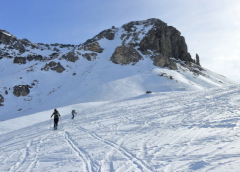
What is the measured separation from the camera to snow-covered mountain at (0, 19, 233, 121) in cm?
3127

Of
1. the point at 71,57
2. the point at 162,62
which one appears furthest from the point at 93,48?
the point at 162,62

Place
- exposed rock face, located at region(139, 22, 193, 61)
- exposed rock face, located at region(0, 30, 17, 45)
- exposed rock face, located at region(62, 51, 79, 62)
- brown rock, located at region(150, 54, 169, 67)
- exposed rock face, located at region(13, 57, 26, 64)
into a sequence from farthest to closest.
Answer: exposed rock face, located at region(0, 30, 17, 45)
exposed rock face, located at region(139, 22, 193, 61)
exposed rock face, located at region(13, 57, 26, 64)
exposed rock face, located at region(62, 51, 79, 62)
brown rock, located at region(150, 54, 169, 67)

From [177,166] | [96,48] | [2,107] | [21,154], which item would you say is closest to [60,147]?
[21,154]

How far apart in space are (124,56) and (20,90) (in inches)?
1034

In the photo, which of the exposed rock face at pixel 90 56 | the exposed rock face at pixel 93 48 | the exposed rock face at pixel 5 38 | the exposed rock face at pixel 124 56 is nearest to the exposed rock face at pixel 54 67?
the exposed rock face at pixel 90 56

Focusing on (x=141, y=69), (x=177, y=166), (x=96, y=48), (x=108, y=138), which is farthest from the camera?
(x=96, y=48)

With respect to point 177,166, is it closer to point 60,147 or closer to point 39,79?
point 60,147

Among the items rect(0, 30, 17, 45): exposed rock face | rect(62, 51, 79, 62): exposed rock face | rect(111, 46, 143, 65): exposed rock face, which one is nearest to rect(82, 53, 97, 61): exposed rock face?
rect(62, 51, 79, 62): exposed rock face

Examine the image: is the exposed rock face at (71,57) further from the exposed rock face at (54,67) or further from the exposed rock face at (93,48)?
the exposed rock face at (93,48)

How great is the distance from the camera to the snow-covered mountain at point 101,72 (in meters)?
31.3

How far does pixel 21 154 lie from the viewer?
7.00m

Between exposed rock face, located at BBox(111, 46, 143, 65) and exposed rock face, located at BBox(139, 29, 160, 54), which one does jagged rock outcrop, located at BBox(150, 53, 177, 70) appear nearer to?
exposed rock face, located at BBox(111, 46, 143, 65)

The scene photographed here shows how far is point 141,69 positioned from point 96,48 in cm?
1709

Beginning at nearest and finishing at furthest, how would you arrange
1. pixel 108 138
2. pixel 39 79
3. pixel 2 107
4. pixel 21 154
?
pixel 21 154 → pixel 108 138 → pixel 2 107 → pixel 39 79
